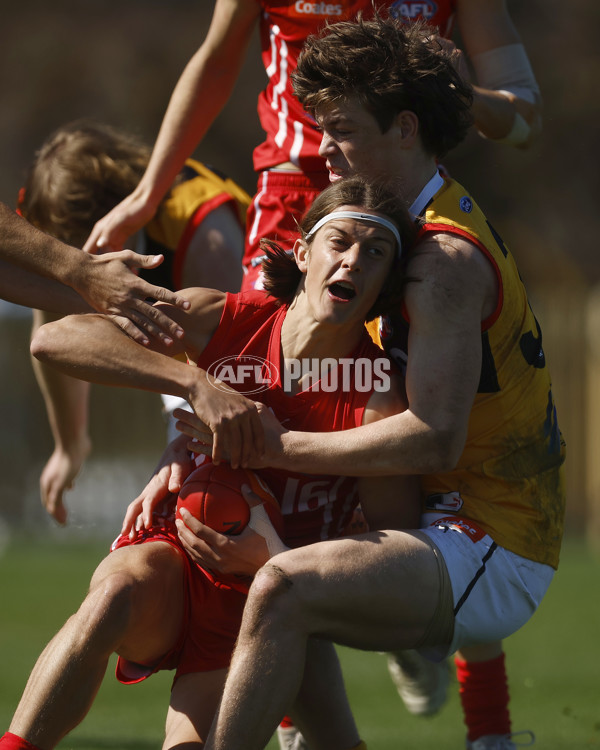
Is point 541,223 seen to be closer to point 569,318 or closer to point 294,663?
point 569,318

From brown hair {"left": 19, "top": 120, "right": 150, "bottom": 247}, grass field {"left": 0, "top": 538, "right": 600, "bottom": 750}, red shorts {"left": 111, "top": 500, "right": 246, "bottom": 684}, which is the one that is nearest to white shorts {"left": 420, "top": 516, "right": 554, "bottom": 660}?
red shorts {"left": 111, "top": 500, "right": 246, "bottom": 684}

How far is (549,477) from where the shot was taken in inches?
147

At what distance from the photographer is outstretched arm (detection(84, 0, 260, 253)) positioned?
4.61 metres

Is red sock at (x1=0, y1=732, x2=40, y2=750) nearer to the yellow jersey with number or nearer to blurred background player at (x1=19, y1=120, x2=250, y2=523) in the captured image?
the yellow jersey with number

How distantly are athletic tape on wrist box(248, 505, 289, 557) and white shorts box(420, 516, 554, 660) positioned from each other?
445mm

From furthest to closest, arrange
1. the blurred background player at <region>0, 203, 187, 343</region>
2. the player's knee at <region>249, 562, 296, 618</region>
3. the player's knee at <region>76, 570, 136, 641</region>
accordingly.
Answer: the blurred background player at <region>0, 203, 187, 343</region>, the player's knee at <region>76, 570, 136, 641</region>, the player's knee at <region>249, 562, 296, 618</region>

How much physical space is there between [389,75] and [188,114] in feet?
4.36

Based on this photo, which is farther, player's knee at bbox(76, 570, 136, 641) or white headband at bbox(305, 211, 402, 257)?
white headband at bbox(305, 211, 402, 257)

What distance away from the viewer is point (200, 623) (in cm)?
360

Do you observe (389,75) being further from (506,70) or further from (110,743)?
(110,743)

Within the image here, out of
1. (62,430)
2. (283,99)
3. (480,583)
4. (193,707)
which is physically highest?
(283,99)

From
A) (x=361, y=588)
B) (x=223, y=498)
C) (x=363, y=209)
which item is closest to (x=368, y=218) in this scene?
(x=363, y=209)

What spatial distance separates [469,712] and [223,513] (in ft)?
5.82

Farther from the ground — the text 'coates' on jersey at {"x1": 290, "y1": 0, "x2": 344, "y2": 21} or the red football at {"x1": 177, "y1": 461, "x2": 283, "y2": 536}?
the text 'coates' on jersey at {"x1": 290, "y1": 0, "x2": 344, "y2": 21}
